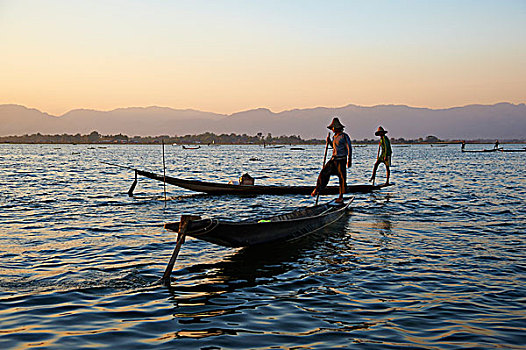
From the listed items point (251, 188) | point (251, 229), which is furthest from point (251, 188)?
point (251, 229)

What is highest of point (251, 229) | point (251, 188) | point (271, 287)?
point (251, 229)

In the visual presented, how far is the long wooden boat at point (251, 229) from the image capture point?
8.15m

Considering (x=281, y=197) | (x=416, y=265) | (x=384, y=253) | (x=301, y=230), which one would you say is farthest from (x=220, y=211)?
(x=416, y=265)

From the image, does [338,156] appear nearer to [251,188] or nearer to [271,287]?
[251,188]

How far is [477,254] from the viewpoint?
32.9 feet

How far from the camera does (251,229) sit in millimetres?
9359

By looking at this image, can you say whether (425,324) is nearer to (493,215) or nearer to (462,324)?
(462,324)

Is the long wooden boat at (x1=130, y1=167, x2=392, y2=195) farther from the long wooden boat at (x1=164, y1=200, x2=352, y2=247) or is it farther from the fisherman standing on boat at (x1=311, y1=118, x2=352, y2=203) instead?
the long wooden boat at (x1=164, y1=200, x2=352, y2=247)

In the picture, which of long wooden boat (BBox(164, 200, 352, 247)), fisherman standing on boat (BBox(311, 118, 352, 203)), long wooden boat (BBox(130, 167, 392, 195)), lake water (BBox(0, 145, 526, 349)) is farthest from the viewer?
long wooden boat (BBox(130, 167, 392, 195))

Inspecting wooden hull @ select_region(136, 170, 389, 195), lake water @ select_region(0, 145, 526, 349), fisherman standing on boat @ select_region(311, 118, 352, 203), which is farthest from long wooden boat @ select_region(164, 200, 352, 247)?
wooden hull @ select_region(136, 170, 389, 195)

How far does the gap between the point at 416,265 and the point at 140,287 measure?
5.34m

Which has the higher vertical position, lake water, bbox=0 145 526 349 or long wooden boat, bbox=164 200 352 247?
long wooden boat, bbox=164 200 352 247

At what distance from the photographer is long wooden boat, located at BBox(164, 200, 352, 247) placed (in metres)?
8.15

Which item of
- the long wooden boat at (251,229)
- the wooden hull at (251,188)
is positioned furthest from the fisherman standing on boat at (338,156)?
the wooden hull at (251,188)
